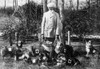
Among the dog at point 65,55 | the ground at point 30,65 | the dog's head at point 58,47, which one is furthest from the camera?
the dog's head at point 58,47

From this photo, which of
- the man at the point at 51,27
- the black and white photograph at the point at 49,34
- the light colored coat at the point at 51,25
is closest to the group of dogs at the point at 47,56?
the black and white photograph at the point at 49,34

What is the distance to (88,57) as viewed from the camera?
9.04 meters

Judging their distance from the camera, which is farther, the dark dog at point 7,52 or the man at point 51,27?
the dark dog at point 7,52

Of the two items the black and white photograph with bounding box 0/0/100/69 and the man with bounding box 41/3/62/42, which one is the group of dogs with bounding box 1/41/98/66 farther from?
the man with bounding box 41/3/62/42

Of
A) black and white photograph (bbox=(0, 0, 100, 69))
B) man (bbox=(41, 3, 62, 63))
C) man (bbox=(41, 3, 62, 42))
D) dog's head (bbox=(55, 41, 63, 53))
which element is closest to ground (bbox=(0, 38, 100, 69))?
black and white photograph (bbox=(0, 0, 100, 69))

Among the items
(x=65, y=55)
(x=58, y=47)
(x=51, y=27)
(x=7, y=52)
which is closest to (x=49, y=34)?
(x=51, y=27)

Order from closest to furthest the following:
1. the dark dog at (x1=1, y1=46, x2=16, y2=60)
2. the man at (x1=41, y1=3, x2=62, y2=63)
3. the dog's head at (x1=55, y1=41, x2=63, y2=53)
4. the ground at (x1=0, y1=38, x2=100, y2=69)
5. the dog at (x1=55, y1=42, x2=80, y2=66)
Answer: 1. the ground at (x1=0, y1=38, x2=100, y2=69)
2. the dog at (x1=55, y1=42, x2=80, y2=66)
3. the dog's head at (x1=55, y1=41, x2=63, y2=53)
4. the man at (x1=41, y1=3, x2=62, y2=63)
5. the dark dog at (x1=1, y1=46, x2=16, y2=60)

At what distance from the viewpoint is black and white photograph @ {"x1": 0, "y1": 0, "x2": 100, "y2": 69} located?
7.71 meters

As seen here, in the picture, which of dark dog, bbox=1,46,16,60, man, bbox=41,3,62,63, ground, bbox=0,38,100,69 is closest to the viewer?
ground, bbox=0,38,100,69

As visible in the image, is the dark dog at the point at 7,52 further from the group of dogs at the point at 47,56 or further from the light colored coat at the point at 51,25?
Result: the light colored coat at the point at 51,25

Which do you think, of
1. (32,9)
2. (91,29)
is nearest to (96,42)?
(91,29)

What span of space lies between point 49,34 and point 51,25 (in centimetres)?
38

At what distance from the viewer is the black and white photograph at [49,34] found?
7715 millimetres

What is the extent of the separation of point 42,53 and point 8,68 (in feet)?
4.66
